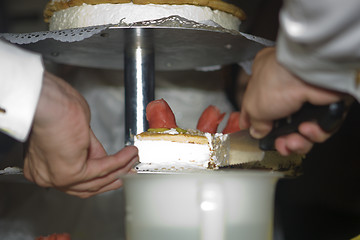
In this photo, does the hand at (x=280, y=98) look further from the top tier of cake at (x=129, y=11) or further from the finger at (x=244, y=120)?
the top tier of cake at (x=129, y=11)

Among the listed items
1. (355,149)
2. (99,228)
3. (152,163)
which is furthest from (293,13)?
(99,228)

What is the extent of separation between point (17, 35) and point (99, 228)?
0.66 metres

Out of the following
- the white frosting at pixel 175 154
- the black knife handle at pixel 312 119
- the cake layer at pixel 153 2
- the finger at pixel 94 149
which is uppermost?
the cake layer at pixel 153 2

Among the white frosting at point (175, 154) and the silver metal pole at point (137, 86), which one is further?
the silver metal pole at point (137, 86)

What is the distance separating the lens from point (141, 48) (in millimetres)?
786

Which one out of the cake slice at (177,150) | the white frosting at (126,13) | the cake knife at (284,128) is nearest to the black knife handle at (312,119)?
the cake knife at (284,128)

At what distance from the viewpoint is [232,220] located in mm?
419

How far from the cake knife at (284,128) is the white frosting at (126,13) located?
0.22m

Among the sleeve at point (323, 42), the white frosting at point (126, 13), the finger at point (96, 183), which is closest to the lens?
the sleeve at point (323, 42)

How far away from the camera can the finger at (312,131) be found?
0.47 metres

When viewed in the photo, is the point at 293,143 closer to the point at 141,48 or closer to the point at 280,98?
the point at 280,98

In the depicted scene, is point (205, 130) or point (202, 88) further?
point (202, 88)

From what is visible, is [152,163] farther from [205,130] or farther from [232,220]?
[232,220]

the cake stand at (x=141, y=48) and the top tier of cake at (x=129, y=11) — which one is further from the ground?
the top tier of cake at (x=129, y=11)
